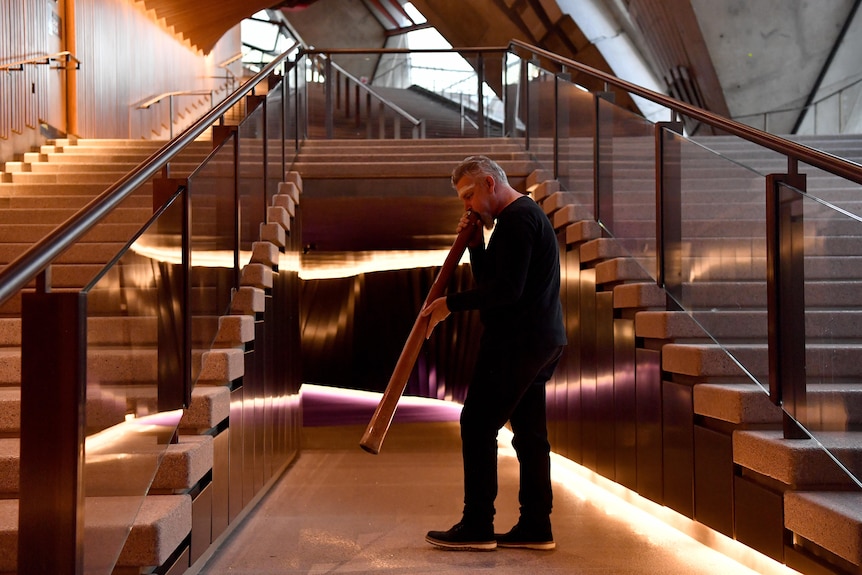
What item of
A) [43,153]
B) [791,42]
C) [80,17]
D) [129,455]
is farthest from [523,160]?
[791,42]

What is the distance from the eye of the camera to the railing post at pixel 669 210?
12.7 feet

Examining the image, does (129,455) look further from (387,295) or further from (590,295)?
(387,295)

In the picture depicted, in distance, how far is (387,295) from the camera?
37.1 feet

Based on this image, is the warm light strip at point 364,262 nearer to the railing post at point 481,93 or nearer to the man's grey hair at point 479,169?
the railing post at point 481,93

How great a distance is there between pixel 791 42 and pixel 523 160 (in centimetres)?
647

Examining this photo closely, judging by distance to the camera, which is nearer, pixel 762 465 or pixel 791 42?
pixel 762 465

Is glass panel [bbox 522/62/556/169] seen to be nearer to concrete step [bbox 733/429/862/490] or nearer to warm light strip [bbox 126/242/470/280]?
warm light strip [bbox 126/242/470/280]

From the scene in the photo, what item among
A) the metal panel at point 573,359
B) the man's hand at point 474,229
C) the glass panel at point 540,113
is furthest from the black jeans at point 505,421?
the glass panel at point 540,113

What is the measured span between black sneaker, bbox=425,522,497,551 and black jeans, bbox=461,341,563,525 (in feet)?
0.10

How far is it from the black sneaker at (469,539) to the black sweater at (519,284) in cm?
72

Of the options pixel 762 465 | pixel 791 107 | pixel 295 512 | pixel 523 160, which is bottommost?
pixel 295 512

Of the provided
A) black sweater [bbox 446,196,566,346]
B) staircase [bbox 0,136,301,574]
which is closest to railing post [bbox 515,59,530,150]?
staircase [bbox 0,136,301,574]

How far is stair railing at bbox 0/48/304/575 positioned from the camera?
1799 mm

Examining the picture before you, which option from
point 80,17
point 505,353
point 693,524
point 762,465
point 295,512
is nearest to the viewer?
point 762,465
